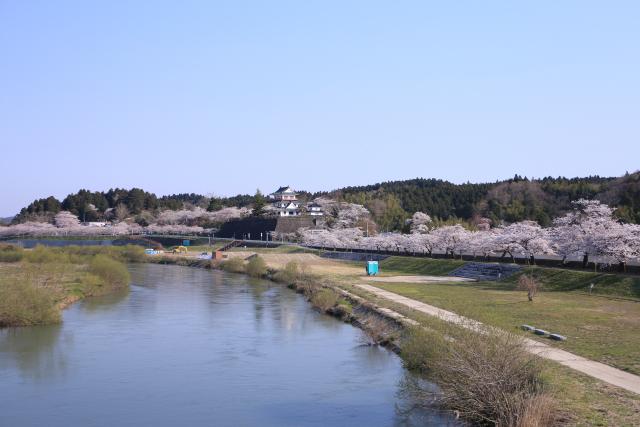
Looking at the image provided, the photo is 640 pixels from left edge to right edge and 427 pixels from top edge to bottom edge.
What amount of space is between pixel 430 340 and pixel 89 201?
603ft

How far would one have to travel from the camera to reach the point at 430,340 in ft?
69.2

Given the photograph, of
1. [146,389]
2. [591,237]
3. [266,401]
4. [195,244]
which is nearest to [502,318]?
[266,401]

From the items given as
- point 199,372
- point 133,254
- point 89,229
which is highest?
point 89,229

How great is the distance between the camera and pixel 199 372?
2533 centimetres

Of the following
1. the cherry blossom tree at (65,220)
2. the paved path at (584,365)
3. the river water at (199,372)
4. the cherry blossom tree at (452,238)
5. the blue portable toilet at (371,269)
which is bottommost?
the river water at (199,372)

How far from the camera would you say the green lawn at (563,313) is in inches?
924

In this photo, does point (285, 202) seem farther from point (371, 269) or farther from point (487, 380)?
point (487, 380)

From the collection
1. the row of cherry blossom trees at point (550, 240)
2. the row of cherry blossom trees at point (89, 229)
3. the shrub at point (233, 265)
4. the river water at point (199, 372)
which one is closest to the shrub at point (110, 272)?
the river water at point (199, 372)

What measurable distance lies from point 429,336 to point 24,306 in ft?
76.7

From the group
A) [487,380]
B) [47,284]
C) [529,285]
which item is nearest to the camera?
[487,380]

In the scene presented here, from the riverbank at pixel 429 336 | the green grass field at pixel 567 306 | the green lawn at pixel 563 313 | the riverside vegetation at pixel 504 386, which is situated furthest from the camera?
the green grass field at pixel 567 306

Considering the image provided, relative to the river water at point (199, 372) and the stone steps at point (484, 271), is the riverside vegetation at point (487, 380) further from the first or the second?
the stone steps at point (484, 271)

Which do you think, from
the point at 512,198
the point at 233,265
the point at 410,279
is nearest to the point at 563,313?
the point at 410,279

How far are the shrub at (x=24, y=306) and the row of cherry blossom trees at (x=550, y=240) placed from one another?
36102 millimetres
